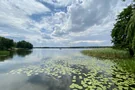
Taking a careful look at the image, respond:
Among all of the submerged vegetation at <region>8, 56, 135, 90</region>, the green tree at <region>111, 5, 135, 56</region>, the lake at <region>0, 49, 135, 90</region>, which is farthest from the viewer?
the green tree at <region>111, 5, 135, 56</region>

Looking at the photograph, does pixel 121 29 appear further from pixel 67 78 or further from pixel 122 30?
pixel 67 78

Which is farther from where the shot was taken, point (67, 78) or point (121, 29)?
point (121, 29)

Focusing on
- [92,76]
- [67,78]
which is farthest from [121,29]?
[67,78]

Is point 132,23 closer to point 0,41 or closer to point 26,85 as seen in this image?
point 26,85

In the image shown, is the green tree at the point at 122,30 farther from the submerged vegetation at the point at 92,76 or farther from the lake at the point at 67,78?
the submerged vegetation at the point at 92,76

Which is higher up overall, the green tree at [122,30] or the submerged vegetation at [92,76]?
the green tree at [122,30]

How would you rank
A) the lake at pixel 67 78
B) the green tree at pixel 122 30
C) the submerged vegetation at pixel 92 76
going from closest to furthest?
the submerged vegetation at pixel 92 76
the lake at pixel 67 78
the green tree at pixel 122 30

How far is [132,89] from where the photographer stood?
5.11 m

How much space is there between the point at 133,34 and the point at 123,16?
13.1 metres

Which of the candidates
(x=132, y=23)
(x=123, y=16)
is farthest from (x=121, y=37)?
(x=132, y=23)

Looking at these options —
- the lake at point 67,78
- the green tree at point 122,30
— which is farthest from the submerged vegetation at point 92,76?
the green tree at point 122,30

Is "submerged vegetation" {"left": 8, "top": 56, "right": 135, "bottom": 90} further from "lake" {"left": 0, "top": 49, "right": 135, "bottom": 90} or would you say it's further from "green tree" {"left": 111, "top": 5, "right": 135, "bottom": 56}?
"green tree" {"left": 111, "top": 5, "right": 135, "bottom": 56}

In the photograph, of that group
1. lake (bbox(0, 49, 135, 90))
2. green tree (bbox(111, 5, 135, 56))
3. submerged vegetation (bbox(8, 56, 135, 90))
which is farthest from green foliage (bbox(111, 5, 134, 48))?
submerged vegetation (bbox(8, 56, 135, 90))

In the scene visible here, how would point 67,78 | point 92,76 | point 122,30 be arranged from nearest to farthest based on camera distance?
point 67,78 → point 92,76 → point 122,30
